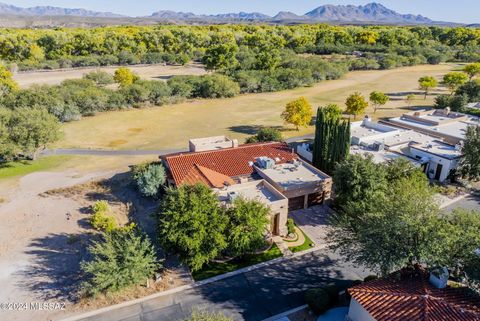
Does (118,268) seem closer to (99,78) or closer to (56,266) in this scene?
(56,266)

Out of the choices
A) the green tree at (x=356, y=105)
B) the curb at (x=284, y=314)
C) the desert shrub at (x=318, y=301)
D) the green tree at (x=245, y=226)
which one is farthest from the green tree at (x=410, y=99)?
the curb at (x=284, y=314)

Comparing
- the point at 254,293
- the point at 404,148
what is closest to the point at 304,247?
the point at 254,293

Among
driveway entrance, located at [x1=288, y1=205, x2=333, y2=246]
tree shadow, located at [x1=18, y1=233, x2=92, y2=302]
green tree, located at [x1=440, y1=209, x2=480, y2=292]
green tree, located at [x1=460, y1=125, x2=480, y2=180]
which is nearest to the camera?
green tree, located at [x1=440, y1=209, x2=480, y2=292]

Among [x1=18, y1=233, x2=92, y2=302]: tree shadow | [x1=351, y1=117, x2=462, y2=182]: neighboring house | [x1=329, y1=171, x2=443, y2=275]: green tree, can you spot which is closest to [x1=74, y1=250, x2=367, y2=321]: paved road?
[x1=18, y1=233, x2=92, y2=302]: tree shadow

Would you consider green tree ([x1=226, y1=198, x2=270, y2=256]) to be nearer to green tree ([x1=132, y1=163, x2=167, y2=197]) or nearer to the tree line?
green tree ([x1=132, y1=163, x2=167, y2=197])

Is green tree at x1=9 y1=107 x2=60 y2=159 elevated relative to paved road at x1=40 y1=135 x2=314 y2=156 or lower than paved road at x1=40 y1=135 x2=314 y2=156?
elevated

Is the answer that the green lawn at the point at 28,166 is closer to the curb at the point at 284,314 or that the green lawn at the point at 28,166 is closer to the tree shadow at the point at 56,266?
the tree shadow at the point at 56,266

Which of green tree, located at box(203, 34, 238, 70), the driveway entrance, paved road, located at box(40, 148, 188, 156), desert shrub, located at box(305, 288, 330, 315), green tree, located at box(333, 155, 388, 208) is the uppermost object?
green tree, located at box(203, 34, 238, 70)

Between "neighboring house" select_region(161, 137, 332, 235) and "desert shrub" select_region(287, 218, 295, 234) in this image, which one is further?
"neighboring house" select_region(161, 137, 332, 235)
